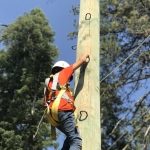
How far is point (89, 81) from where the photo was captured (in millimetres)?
2475

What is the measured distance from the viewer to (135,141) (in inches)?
333

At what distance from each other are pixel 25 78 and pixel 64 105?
15014mm

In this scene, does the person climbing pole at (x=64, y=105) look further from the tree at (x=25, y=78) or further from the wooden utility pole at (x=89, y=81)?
the tree at (x=25, y=78)

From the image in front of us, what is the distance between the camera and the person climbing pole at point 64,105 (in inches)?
88.7

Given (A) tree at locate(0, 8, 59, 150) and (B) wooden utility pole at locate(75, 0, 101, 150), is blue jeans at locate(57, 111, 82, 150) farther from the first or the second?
(A) tree at locate(0, 8, 59, 150)

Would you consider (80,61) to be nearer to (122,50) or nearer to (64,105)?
(64,105)

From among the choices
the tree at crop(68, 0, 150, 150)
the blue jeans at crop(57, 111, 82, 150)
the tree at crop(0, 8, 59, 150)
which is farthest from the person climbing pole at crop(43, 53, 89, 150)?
the tree at crop(0, 8, 59, 150)

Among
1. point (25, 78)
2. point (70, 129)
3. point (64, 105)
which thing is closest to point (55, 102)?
point (64, 105)

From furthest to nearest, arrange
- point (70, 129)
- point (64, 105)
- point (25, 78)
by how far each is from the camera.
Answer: point (25, 78), point (64, 105), point (70, 129)

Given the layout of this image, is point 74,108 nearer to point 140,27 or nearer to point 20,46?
point 140,27

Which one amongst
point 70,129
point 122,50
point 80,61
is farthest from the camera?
point 122,50

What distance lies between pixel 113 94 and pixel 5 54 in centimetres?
1179

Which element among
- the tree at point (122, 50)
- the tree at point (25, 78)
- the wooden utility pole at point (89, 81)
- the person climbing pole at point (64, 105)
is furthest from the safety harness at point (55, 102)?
the tree at point (25, 78)

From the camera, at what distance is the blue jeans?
2178 millimetres
